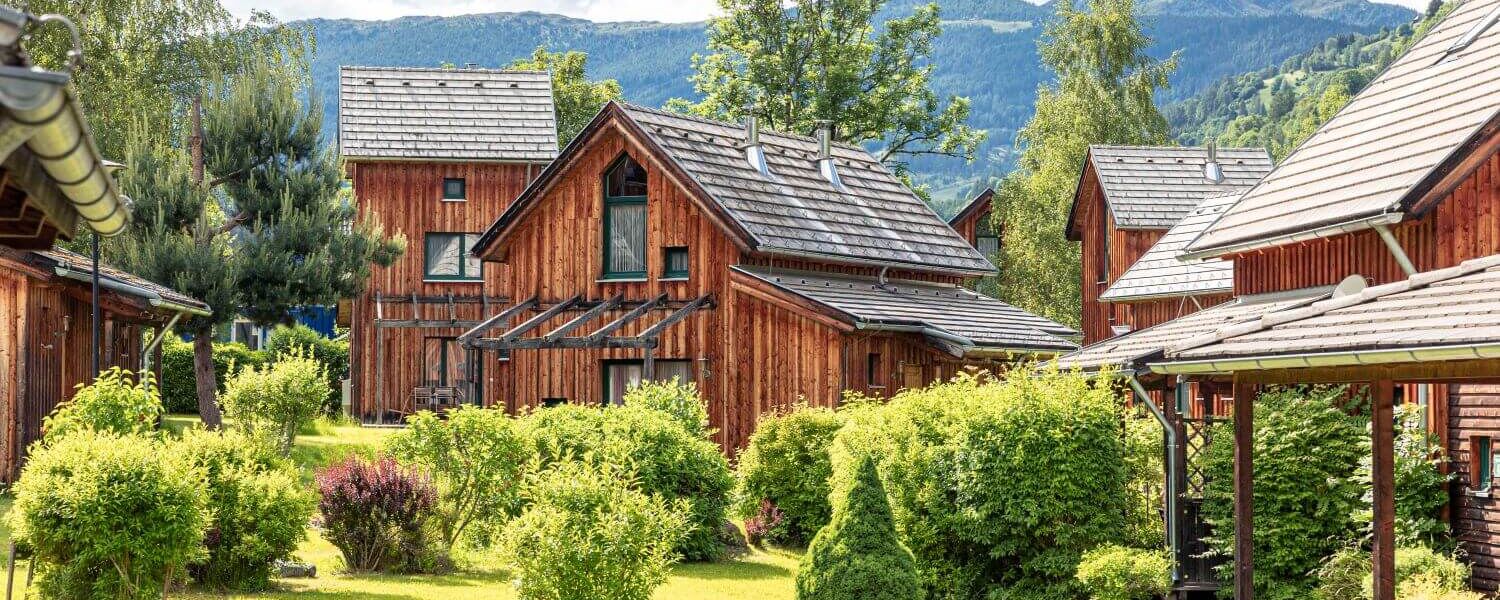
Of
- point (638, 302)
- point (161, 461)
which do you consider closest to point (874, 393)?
point (638, 302)

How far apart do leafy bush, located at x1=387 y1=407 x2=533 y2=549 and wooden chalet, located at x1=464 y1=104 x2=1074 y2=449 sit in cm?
744

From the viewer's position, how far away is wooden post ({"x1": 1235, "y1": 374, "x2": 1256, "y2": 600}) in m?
13.6

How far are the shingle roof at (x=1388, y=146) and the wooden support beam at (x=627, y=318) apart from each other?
10.6 metres

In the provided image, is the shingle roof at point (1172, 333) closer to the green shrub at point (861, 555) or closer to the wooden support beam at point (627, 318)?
the green shrub at point (861, 555)

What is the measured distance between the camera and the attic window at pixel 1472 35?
2011 centimetres

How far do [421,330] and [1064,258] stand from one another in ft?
71.4

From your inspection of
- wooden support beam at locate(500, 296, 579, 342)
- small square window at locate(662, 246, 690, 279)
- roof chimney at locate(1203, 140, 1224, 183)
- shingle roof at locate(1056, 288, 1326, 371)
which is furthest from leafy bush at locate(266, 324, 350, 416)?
shingle roof at locate(1056, 288, 1326, 371)

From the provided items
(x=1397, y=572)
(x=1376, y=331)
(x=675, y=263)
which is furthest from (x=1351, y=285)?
(x=675, y=263)

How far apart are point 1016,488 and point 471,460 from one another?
628cm

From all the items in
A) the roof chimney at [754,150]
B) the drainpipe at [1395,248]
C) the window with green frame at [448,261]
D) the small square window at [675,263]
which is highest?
the roof chimney at [754,150]

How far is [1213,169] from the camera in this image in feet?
149

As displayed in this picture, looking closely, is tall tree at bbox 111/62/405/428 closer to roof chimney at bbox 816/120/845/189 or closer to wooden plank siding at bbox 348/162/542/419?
wooden plank siding at bbox 348/162/542/419

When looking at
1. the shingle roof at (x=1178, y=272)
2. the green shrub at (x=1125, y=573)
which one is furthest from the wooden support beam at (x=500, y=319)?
the green shrub at (x=1125, y=573)

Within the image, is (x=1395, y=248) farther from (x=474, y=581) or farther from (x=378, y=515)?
(x=378, y=515)
